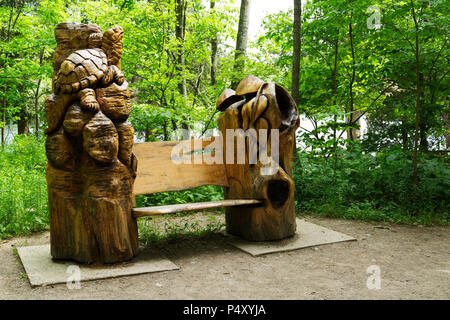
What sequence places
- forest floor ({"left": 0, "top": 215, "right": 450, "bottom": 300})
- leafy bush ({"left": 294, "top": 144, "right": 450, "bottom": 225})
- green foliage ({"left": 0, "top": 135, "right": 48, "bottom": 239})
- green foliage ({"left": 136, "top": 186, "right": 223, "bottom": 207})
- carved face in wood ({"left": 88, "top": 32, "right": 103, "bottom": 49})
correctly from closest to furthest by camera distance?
forest floor ({"left": 0, "top": 215, "right": 450, "bottom": 300})
carved face in wood ({"left": 88, "top": 32, "right": 103, "bottom": 49})
green foliage ({"left": 0, "top": 135, "right": 48, "bottom": 239})
leafy bush ({"left": 294, "top": 144, "right": 450, "bottom": 225})
green foliage ({"left": 136, "top": 186, "right": 223, "bottom": 207})

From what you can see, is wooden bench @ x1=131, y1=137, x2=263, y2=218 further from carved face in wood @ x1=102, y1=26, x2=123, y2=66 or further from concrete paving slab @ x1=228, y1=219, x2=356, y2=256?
carved face in wood @ x1=102, y1=26, x2=123, y2=66

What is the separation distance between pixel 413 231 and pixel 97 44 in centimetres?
449

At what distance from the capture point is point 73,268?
11.6 feet

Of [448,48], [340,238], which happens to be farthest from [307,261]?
[448,48]

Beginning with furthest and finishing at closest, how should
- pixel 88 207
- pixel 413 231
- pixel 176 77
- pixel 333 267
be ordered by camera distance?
pixel 176 77 < pixel 413 231 < pixel 333 267 < pixel 88 207

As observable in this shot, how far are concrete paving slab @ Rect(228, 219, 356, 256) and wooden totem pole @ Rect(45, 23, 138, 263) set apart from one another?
4.41 feet

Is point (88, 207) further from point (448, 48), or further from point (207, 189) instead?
point (448, 48)

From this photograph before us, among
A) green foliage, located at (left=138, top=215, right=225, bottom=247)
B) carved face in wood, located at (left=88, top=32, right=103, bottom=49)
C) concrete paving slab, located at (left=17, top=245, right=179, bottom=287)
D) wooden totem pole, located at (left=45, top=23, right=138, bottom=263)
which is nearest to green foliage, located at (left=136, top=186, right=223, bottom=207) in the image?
green foliage, located at (left=138, top=215, right=225, bottom=247)

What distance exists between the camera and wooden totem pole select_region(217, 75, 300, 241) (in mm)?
4457

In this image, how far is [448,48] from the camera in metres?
6.14

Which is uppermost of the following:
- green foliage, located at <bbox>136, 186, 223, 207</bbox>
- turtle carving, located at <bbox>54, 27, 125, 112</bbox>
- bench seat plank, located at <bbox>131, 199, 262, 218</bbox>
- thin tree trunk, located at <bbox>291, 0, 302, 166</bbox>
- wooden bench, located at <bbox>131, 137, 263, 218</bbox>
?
thin tree trunk, located at <bbox>291, 0, 302, 166</bbox>

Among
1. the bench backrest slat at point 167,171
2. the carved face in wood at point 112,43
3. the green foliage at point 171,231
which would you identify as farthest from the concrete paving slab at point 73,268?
the carved face in wood at point 112,43

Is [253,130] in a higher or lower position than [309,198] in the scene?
higher

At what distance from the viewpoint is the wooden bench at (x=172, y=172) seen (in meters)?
4.39
